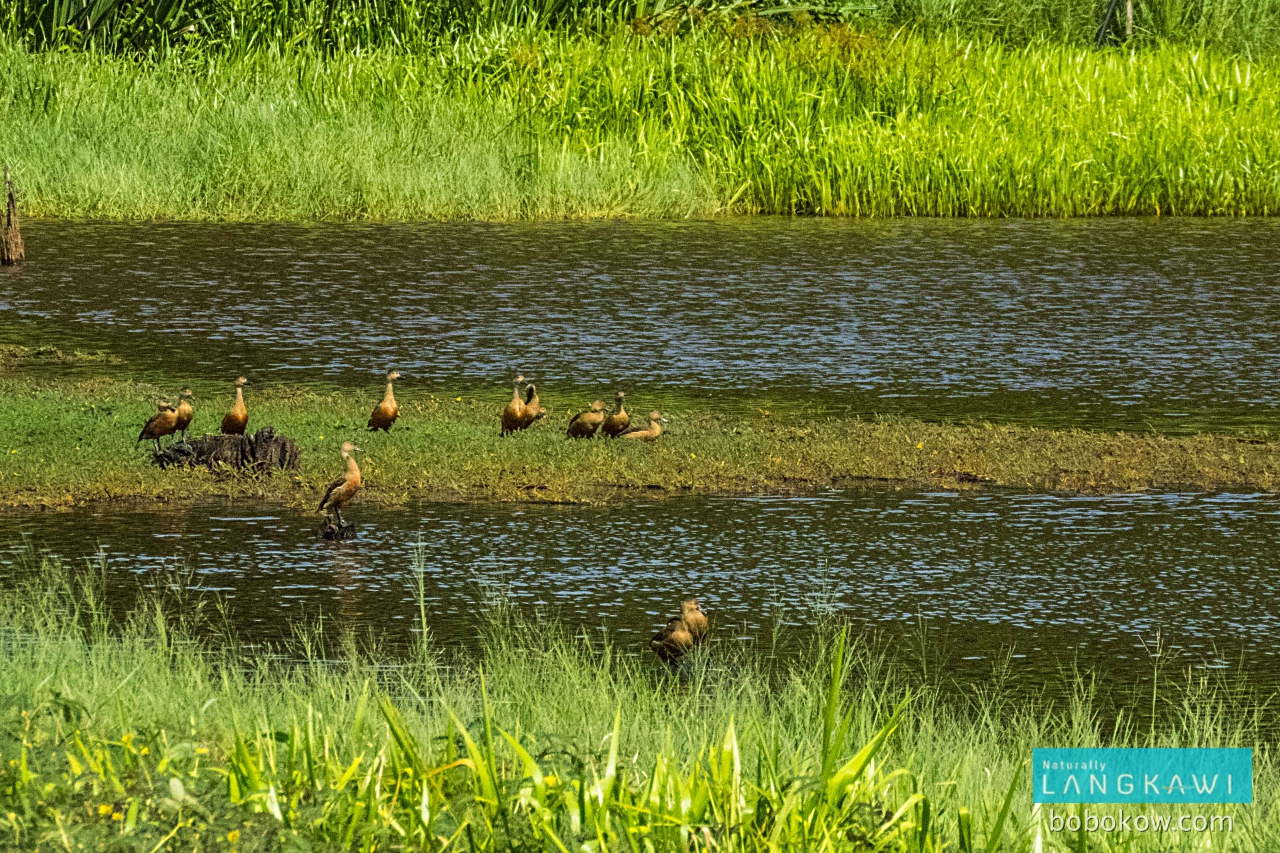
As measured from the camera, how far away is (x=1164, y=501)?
37.3ft

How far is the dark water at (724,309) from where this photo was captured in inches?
619

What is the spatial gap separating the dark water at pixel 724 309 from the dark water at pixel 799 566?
3.27 m

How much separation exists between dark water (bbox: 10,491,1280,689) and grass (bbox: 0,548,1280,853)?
796 millimetres

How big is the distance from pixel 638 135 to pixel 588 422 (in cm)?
1498

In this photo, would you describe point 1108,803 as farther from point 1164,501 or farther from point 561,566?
point 1164,501

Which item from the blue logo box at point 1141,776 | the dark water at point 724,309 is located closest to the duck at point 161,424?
the dark water at point 724,309

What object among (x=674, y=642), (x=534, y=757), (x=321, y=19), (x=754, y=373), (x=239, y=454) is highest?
(x=321, y=19)

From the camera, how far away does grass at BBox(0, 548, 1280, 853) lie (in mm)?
5121

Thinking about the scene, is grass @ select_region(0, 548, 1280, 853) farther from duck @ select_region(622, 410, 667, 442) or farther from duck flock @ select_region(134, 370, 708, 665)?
duck @ select_region(622, 410, 667, 442)

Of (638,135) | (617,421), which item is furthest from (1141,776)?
(638,135)

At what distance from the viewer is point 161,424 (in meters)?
12.0

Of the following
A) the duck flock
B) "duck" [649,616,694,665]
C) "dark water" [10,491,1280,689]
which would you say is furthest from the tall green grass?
"duck" [649,616,694,665]

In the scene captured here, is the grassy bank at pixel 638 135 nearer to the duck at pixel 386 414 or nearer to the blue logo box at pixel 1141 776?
the duck at pixel 386 414

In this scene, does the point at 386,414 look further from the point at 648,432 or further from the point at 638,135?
the point at 638,135
